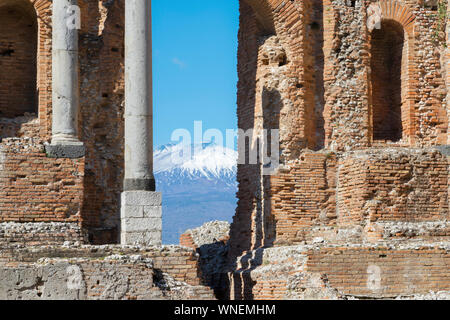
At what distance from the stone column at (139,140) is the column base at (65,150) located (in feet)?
4.56

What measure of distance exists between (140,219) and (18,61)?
8.10m

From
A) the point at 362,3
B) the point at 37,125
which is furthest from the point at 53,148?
the point at 362,3

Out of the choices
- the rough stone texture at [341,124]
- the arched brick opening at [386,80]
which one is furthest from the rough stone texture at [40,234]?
the arched brick opening at [386,80]

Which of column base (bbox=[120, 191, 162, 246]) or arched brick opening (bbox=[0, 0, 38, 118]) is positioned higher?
arched brick opening (bbox=[0, 0, 38, 118])

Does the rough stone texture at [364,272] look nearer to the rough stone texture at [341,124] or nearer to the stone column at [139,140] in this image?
the rough stone texture at [341,124]

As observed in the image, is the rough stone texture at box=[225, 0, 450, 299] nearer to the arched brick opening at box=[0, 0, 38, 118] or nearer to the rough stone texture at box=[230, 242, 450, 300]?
the rough stone texture at box=[230, 242, 450, 300]

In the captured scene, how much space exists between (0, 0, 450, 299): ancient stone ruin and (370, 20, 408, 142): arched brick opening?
1.7 inches

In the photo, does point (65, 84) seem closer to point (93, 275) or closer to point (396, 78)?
point (93, 275)

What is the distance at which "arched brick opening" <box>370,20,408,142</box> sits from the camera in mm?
29125

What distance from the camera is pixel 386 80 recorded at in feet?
96.4

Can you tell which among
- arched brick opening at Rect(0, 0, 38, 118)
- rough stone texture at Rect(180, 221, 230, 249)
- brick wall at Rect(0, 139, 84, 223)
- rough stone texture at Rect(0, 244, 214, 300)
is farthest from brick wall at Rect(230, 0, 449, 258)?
rough stone texture at Rect(0, 244, 214, 300)

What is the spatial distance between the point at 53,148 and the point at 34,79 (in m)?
5.44

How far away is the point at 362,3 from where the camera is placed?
1113 inches

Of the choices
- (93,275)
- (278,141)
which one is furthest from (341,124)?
(93,275)
